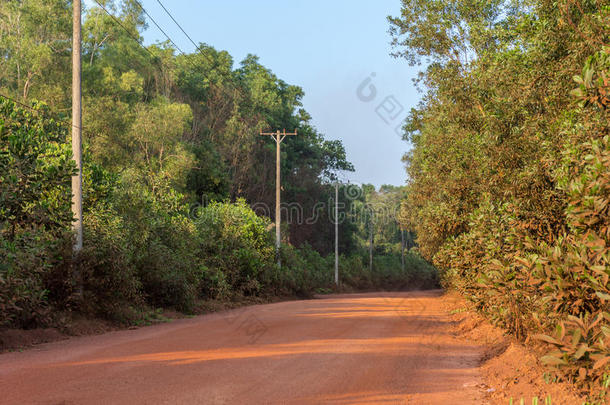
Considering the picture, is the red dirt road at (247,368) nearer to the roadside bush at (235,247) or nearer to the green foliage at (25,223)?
the green foliage at (25,223)

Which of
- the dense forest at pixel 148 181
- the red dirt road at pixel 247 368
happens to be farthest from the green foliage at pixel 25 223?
the red dirt road at pixel 247 368

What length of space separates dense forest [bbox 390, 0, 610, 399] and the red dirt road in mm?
1678

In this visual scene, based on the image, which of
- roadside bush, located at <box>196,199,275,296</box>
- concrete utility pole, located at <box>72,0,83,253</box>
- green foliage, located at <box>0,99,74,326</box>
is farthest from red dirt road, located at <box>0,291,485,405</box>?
roadside bush, located at <box>196,199,275,296</box>

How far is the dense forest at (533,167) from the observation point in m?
6.59

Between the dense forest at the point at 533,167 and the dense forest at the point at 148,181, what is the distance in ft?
30.2

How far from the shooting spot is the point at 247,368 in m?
9.66

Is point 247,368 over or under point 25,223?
under

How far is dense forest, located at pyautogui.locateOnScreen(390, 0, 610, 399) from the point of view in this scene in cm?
659

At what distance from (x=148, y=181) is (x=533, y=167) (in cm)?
2133

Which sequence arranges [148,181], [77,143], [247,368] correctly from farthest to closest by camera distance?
1. [148,181]
2. [77,143]
3. [247,368]

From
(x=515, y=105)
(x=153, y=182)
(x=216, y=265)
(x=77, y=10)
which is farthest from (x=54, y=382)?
(x=216, y=265)

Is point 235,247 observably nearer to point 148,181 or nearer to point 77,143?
point 148,181

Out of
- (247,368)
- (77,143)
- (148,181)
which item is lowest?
(247,368)

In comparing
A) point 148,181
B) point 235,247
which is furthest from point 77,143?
point 235,247
